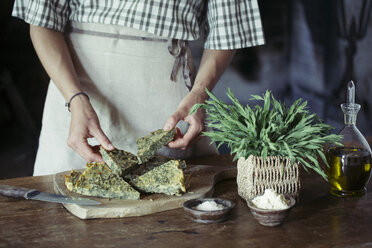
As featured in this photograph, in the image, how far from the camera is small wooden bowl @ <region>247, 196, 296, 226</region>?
3.68ft

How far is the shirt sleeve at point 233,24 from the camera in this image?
74.7 inches

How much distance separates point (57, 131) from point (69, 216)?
26.9 inches

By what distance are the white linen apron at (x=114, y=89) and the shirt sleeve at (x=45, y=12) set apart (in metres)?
0.07

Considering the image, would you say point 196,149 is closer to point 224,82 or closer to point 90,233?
point 90,233

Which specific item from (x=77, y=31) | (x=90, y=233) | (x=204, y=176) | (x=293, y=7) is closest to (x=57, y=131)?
(x=77, y=31)

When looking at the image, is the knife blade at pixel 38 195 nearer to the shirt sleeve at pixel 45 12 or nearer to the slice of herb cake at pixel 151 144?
the slice of herb cake at pixel 151 144

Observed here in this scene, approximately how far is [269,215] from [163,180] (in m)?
0.34

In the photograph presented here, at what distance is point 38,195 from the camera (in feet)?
4.30

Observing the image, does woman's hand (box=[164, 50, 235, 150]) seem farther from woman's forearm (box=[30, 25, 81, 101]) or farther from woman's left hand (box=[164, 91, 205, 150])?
woman's forearm (box=[30, 25, 81, 101])

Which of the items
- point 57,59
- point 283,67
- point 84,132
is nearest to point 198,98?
point 84,132

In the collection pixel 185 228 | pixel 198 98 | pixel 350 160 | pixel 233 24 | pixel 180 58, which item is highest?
pixel 233 24

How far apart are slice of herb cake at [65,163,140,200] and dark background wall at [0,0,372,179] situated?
6.17 ft

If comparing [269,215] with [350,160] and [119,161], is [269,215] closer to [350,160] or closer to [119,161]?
[350,160]

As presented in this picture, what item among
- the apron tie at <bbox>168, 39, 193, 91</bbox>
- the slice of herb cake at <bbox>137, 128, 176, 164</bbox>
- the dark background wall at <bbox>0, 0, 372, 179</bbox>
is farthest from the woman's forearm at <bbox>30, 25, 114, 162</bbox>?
the dark background wall at <bbox>0, 0, 372, 179</bbox>
